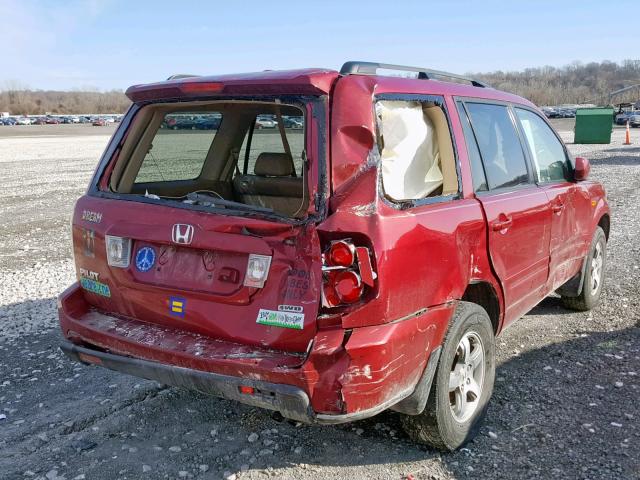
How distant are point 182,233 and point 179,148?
1.19 meters

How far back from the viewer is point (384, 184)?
2984 millimetres

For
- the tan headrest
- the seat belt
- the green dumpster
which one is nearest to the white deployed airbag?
the seat belt

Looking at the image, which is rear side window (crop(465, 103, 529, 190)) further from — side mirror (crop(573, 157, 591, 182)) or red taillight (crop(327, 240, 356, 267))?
red taillight (crop(327, 240, 356, 267))

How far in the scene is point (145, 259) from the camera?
10.8 ft

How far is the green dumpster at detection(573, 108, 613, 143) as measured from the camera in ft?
103

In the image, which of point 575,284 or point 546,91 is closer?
point 575,284

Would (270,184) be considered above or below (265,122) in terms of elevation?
below

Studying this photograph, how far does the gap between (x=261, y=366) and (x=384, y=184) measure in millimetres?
1028

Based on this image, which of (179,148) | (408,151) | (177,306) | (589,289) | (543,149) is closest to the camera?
(177,306)

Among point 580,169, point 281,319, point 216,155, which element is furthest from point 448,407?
point 580,169

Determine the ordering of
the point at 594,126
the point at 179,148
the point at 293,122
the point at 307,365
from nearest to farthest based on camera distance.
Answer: the point at 307,365, the point at 293,122, the point at 179,148, the point at 594,126

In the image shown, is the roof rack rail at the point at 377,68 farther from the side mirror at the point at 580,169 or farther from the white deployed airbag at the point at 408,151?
the side mirror at the point at 580,169

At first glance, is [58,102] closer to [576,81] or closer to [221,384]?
[576,81]

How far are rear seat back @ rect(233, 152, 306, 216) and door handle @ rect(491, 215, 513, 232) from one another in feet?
3.94
